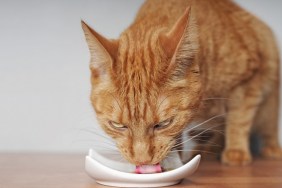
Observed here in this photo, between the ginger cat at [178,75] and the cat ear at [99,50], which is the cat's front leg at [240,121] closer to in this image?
the ginger cat at [178,75]

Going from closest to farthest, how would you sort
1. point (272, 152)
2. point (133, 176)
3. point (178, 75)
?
point (133, 176)
point (178, 75)
point (272, 152)

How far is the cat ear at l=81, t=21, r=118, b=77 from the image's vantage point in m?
1.39

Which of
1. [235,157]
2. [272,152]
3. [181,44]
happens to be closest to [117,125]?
[181,44]

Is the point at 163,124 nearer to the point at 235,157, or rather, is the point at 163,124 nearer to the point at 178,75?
the point at 178,75

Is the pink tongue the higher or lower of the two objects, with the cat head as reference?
lower

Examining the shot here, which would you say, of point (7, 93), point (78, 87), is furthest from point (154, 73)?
point (7, 93)

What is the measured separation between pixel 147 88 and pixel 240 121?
24.0 inches

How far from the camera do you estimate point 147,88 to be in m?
1.40

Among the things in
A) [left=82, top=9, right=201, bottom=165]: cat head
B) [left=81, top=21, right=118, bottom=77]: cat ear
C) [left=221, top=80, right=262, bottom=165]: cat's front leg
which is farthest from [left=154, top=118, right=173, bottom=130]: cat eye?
[left=221, top=80, right=262, bottom=165]: cat's front leg

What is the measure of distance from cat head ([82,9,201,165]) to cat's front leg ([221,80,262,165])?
0.40 meters

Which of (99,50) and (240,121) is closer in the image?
(99,50)

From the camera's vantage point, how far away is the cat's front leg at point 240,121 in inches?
72.4

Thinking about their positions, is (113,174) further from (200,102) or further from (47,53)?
(47,53)

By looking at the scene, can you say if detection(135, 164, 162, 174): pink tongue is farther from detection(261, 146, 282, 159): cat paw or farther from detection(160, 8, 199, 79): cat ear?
detection(261, 146, 282, 159): cat paw
